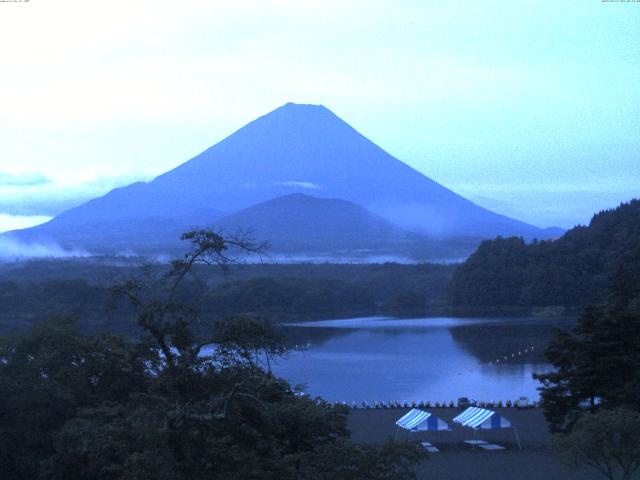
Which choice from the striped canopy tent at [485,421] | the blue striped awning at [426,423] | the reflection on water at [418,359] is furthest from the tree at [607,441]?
the reflection on water at [418,359]

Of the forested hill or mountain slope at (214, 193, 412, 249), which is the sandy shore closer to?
the forested hill

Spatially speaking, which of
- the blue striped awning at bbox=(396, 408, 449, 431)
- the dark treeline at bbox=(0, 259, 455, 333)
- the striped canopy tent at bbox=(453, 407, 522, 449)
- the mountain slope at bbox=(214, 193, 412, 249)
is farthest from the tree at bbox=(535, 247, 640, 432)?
the mountain slope at bbox=(214, 193, 412, 249)

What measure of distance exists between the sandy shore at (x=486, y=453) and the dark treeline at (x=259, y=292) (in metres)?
8.72

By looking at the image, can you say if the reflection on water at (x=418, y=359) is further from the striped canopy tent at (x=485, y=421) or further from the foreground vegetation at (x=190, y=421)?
the foreground vegetation at (x=190, y=421)

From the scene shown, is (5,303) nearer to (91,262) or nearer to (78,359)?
(91,262)

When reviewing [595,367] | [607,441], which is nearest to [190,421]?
[607,441]

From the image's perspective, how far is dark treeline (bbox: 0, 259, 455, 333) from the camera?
32062 mm

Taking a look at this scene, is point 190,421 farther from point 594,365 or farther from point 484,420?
point 484,420

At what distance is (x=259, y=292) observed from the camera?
132 ft

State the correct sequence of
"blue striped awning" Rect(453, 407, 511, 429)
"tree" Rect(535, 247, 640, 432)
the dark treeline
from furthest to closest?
the dark treeline
"blue striped awning" Rect(453, 407, 511, 429)
"tree" Rect(535, 247, 640, 432)

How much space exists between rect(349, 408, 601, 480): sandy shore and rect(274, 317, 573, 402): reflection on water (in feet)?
4.30

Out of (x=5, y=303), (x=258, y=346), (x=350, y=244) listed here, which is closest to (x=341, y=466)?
(x=258, y=346)

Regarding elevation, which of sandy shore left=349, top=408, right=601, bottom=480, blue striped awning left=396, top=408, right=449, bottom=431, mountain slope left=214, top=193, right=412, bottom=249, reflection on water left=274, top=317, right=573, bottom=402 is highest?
mountain slope left=214, top=193, right=412, bottom=249

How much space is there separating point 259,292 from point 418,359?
53.6 feet
